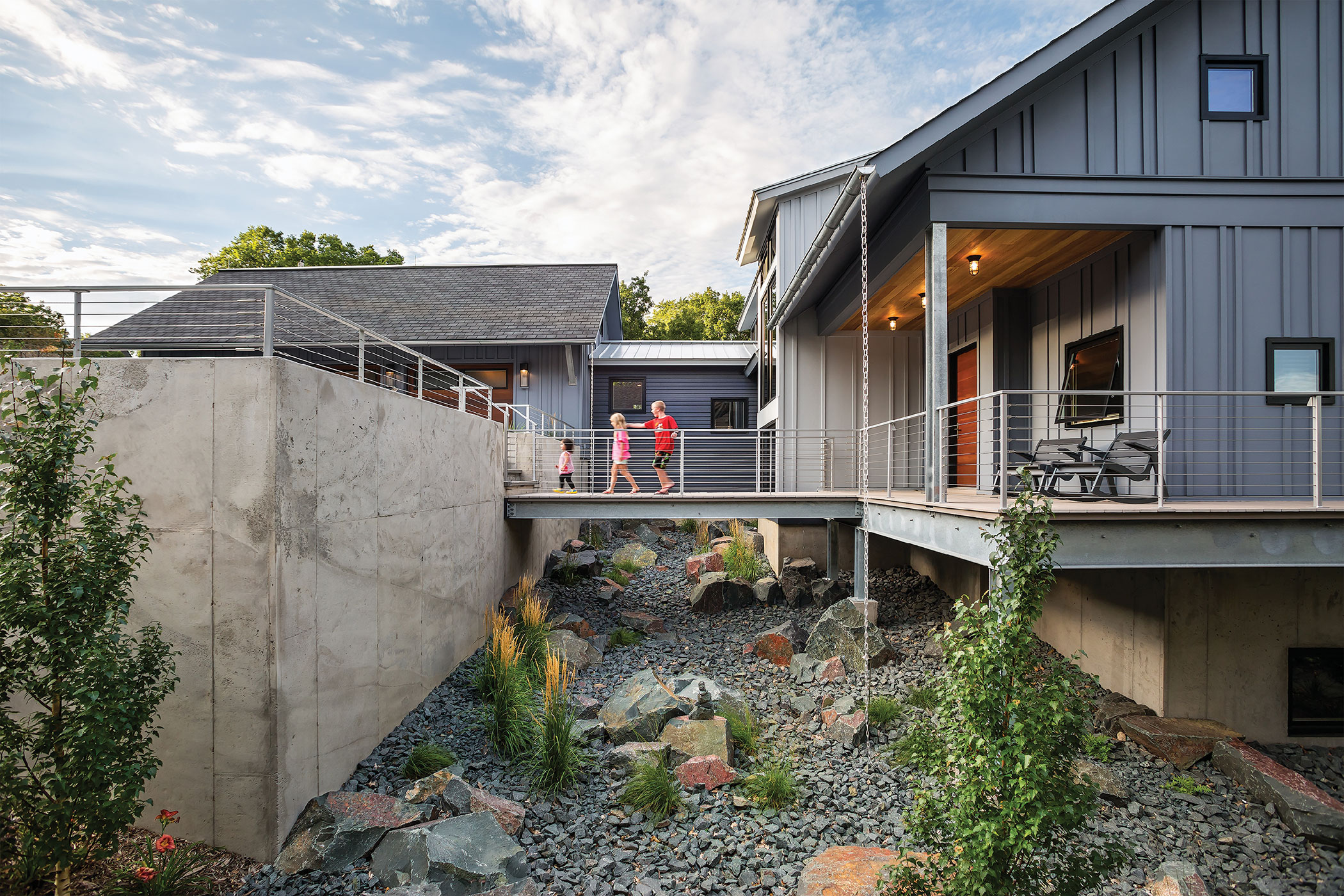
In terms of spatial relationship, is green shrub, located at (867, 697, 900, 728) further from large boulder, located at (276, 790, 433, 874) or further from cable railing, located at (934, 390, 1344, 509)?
large boulder, located at (276, 790, 433, 874)

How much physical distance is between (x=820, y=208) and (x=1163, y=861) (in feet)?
34.7

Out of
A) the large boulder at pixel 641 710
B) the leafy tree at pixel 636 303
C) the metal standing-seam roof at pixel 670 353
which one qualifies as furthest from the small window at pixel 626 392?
the leafy tree at pixel 636 303

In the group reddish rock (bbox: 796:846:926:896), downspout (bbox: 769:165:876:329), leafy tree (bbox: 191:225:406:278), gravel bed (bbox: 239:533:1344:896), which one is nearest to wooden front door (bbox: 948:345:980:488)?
downspout (bbox: 769:165:876:329)

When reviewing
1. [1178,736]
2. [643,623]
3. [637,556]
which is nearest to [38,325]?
[643,623]

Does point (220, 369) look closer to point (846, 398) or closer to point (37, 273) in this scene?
point (37, 273)

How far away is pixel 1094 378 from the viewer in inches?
289

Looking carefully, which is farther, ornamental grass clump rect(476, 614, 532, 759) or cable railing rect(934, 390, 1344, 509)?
cable railing rect(934, 390, 1344, 509)

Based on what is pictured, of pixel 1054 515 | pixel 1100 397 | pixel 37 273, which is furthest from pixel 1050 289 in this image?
pixel 37 273

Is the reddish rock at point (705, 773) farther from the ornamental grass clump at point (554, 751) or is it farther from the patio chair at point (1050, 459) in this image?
the patio chair at point (1050, 459)

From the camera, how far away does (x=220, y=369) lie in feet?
14.0

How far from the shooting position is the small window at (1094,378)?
686 cm

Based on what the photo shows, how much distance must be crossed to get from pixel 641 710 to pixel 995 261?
259 inches

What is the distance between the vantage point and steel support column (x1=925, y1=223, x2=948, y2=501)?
606cm

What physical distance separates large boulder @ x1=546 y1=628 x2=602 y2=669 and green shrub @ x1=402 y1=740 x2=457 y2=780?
252 cm
